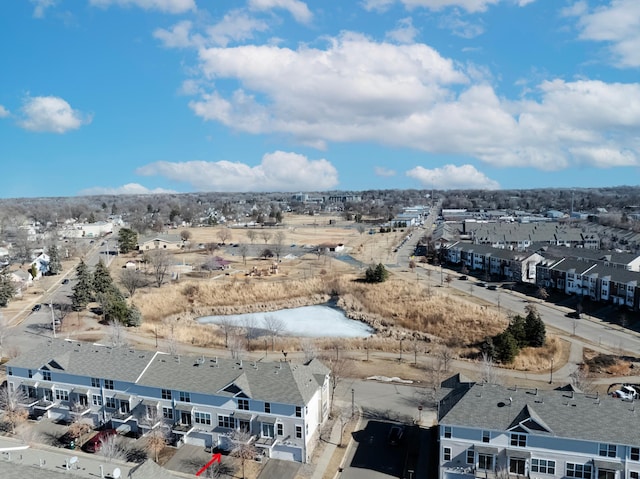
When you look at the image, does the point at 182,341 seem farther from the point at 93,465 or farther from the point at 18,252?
the point at 18,252

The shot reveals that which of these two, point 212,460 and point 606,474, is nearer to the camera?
point 606,474

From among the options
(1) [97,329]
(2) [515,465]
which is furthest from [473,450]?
(1) [97,329]

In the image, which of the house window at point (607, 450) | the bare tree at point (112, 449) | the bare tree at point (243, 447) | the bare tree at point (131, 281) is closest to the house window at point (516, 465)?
the house window at point (607, 450)

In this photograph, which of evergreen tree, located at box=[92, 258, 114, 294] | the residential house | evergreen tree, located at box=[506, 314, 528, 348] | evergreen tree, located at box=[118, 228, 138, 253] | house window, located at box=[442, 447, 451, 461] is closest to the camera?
house window, located at box=[442, 447, 451, 461]

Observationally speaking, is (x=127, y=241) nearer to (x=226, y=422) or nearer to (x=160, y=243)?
(x=160, y=243)

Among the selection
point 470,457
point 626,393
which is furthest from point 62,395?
point 626,393

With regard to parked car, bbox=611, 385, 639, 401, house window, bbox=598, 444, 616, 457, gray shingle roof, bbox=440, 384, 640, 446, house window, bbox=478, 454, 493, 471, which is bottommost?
parked car, bbox=611, 385, 639, 401

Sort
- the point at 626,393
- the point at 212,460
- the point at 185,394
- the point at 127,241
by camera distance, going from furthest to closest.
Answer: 1. the point at 127,241
2. the point at 626,393
3. the point at 185,394
4. the point at 212,460

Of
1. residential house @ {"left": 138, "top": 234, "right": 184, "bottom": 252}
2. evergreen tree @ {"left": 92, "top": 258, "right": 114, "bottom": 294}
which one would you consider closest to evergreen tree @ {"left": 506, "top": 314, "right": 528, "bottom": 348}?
evergreen tree @ {"left": 92, "top": 258, "right": 114, "bottom": 294}

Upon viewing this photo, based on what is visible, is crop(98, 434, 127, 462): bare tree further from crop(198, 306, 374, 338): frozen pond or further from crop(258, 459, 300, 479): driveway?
crop(198, 306, 374, 338): frozen pond
